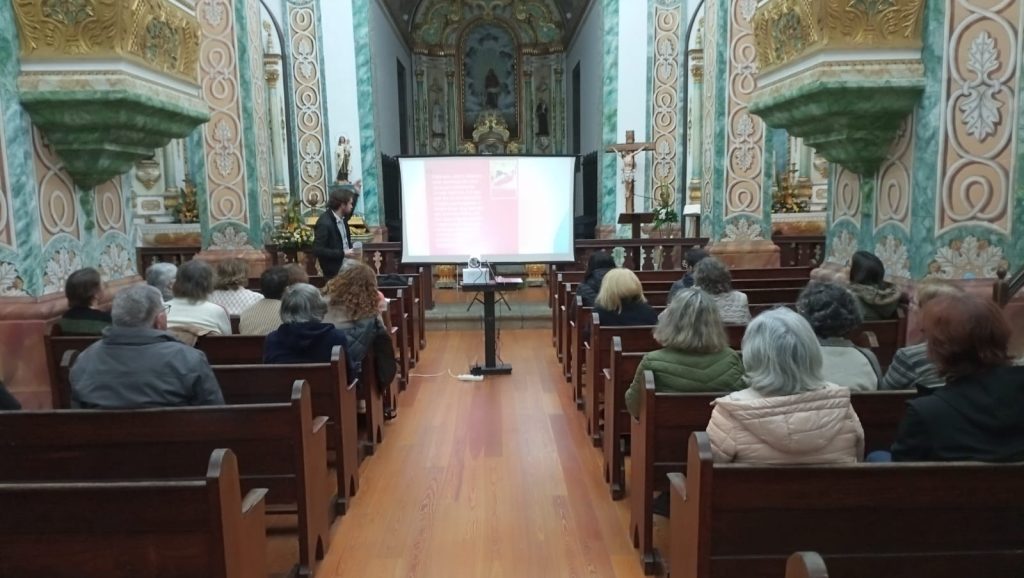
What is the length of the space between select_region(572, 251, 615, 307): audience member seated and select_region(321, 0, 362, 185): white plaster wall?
6.37 m

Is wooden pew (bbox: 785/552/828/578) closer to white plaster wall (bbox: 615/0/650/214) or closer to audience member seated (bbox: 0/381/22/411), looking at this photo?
audience member seated (bbox: 0/381/22/411)

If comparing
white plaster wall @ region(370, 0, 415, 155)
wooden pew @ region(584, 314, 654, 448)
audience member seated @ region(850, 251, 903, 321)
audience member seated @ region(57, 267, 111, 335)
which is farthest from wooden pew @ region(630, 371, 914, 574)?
white plaster wall @ region(370, 0, 415, 155)

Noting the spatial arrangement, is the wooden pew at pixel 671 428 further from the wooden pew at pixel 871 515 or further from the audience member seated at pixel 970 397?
the wooden pew at pixel 871 515

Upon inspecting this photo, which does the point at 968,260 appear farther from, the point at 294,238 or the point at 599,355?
the point at 294,238

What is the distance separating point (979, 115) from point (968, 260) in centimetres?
83

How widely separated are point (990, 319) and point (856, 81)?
8.96 ft

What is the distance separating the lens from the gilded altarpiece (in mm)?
17375

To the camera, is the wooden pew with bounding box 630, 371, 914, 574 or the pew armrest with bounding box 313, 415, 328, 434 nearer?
the wooden pew with bounding box 630, 371, 914, 574

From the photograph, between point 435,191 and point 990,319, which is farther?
point 435,191

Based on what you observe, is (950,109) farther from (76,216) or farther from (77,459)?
(76,216)

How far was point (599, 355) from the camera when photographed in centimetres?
426

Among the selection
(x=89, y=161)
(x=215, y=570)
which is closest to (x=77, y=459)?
(x=215, y=570)

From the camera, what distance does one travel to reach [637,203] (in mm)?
11273

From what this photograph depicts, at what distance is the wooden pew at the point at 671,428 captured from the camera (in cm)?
263
